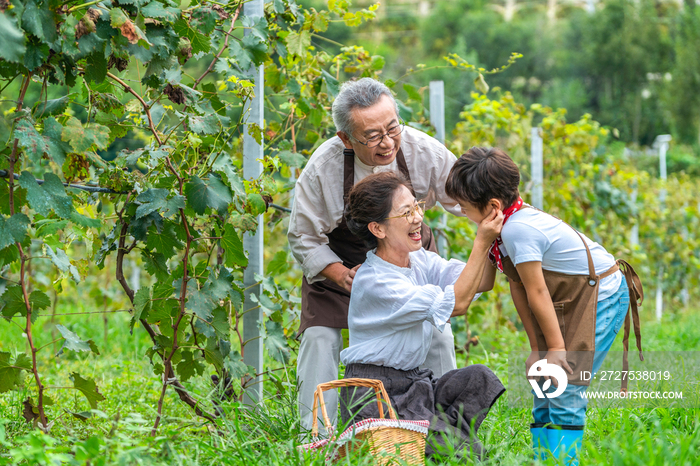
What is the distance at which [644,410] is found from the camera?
2.94 metres

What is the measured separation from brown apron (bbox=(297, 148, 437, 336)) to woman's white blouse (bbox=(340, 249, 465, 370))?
0.32 metres

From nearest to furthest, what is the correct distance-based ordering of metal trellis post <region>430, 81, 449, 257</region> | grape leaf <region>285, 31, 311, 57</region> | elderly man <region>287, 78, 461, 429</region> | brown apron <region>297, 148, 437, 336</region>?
elderly man <region>287, 78, 461, 429</region>, brown apron <region>297, 148, 437, 336</region>, grape leaf <region>285, 31, 311, 57</region>, metal trellis post <region>430, 81, 449, 257</region>

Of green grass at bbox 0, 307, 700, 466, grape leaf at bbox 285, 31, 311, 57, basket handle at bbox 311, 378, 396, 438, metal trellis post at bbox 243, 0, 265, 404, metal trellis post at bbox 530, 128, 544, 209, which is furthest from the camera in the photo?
metal trellis post at bbox 530, 128, 544, 209

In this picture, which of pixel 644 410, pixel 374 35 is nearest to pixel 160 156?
pixel 644 410

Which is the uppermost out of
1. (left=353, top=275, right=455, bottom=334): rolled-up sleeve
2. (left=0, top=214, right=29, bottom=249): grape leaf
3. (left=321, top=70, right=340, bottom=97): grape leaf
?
(left=321, top=70, right=340, bottom=97): grape leaf

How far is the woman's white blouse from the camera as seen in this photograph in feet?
7.63

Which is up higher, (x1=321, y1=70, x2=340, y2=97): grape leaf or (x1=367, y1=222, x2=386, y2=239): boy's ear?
(x1=321, y1=70, x2=340, y2=97): grape leaf

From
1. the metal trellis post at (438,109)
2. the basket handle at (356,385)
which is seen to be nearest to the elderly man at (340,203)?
the basket handle at (356,385)

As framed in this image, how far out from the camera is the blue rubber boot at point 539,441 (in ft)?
7.66

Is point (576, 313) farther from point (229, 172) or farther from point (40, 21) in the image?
point (40, 21)

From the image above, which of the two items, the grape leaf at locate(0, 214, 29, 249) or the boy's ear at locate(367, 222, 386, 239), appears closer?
the grape leaf at locate(0, 214, 29, 249)

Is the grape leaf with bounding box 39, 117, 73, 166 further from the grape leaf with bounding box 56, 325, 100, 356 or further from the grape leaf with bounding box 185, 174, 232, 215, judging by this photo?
the grape leaf with bounding box 56, 325, 100, 356

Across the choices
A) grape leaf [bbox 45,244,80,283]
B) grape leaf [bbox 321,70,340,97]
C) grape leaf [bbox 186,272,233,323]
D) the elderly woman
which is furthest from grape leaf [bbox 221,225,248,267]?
grape leaf [bbox 321,70,340,97]
